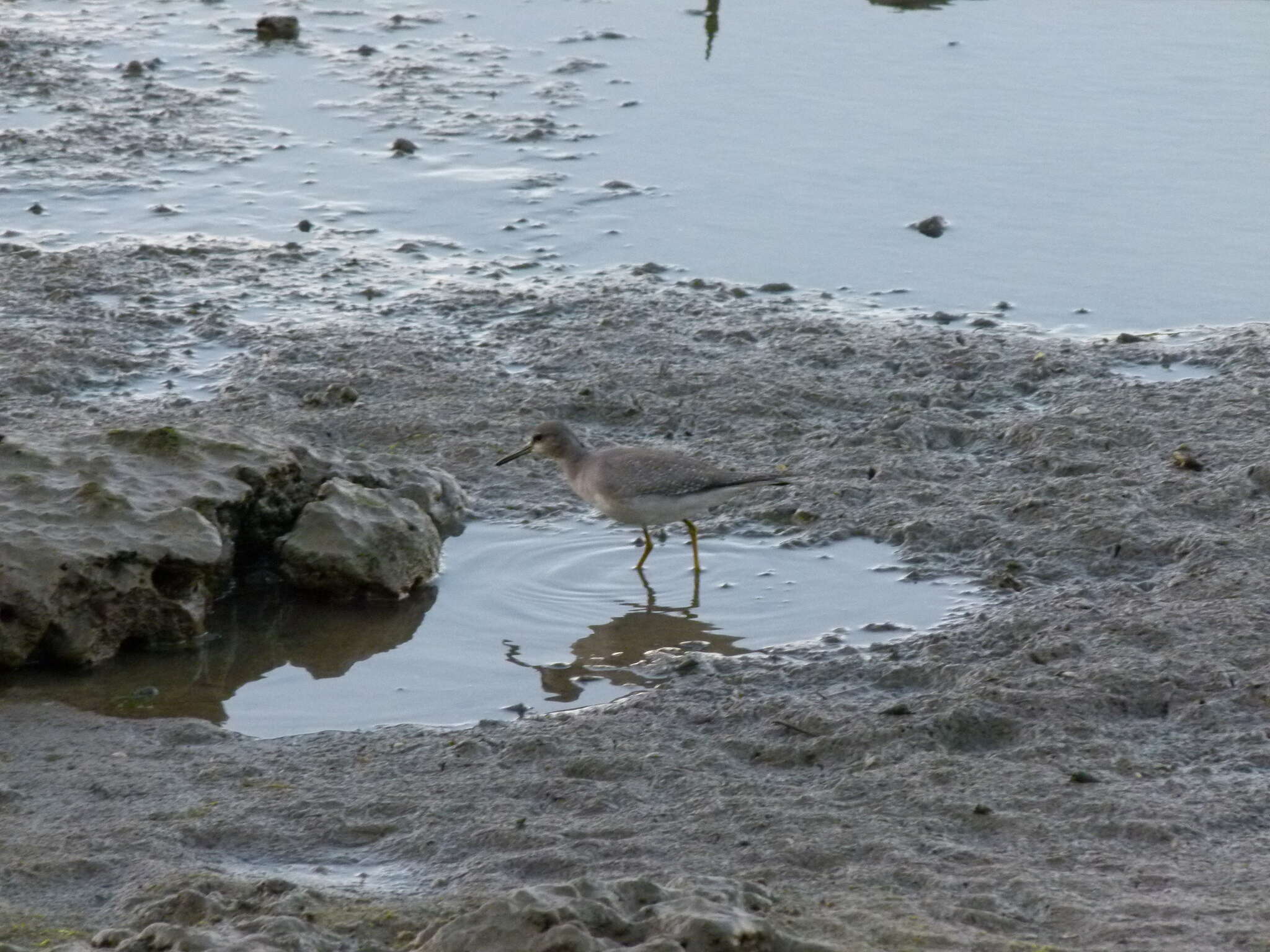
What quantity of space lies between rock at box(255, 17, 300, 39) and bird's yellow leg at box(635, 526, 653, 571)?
879cm

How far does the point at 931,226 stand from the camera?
11.2 metres

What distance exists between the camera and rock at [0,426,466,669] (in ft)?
21.0

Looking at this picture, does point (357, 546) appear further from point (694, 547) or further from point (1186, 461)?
point (1186, 461)

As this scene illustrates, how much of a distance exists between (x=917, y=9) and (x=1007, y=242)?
5.89 meters

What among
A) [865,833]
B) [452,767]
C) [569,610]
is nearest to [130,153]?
[569,610]

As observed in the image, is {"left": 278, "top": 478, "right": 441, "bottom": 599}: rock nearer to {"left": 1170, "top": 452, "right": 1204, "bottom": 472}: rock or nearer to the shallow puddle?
the shallow puddle

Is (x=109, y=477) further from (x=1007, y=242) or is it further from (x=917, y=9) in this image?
(x=917, y=9)

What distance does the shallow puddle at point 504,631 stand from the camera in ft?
20.9

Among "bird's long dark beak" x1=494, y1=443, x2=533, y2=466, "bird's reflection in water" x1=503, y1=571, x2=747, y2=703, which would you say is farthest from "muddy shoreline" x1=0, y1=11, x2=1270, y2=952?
"bird's reflection in water" x1=503, y1=571, x2=747, y2=703

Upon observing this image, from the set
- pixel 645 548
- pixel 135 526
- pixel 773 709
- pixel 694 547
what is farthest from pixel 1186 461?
pixel 135 526

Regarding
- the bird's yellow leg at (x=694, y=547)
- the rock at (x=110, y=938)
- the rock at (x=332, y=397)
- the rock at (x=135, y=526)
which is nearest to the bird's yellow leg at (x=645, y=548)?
the bird's yellow leg at (x=694, y=547)

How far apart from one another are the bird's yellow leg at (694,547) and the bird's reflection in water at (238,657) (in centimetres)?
114

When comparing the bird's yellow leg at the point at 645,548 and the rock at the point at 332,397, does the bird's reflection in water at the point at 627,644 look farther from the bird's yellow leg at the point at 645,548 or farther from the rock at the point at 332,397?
the rock at the point at 332,397

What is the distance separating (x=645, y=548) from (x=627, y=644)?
3.32 feet
